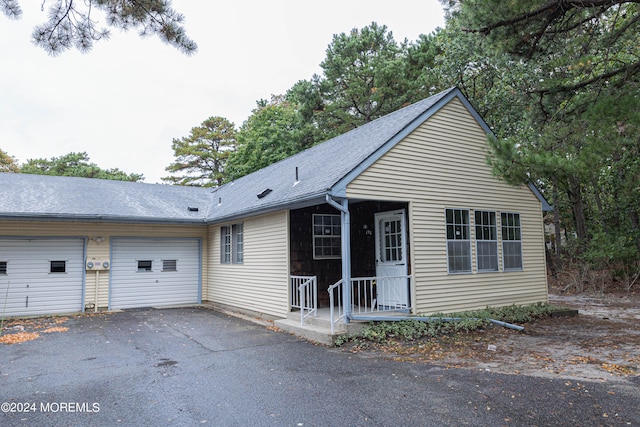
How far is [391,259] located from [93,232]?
820 centimetres

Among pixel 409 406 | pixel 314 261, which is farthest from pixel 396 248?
pixel 409 406

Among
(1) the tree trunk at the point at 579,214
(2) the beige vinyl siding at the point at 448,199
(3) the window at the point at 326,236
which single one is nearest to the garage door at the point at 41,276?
(3) the window at the point at 326,236

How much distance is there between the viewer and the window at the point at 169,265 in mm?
12594

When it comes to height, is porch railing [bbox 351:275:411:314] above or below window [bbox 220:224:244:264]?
below

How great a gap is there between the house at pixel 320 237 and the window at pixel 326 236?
3cm

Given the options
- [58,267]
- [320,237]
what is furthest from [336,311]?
[58,267]

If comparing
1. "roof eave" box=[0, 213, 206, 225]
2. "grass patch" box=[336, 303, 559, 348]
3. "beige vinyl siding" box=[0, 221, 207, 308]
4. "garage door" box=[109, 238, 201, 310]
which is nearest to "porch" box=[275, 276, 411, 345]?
"grass patch" box=[336, 303, 559, 348]

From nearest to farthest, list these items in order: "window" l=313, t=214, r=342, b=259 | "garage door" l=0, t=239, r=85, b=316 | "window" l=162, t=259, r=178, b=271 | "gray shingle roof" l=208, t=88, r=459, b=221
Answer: "gray shingle roof" l=208, t=88, r=459, b=221, "window" l=313, t=214, r=342, b=259, "garage door" l=0, t=239, r=85, b=316, "window" l=162, t=259, r=178, b=271

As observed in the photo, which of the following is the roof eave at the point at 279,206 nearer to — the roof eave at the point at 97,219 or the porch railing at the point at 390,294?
the roof eave at the point at 97,219

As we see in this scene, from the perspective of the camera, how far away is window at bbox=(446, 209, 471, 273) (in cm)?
885

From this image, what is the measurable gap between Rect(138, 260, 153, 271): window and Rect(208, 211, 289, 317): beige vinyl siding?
→ 2.06 m

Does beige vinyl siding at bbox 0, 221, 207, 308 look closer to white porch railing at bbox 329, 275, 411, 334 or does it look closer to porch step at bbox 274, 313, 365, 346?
porch step at bbox 274, 313, 365, 346

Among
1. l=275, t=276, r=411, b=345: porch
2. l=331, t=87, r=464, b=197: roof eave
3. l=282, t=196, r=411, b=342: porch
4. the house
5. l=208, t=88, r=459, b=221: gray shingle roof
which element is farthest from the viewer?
the house

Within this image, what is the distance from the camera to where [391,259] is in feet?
29.8
